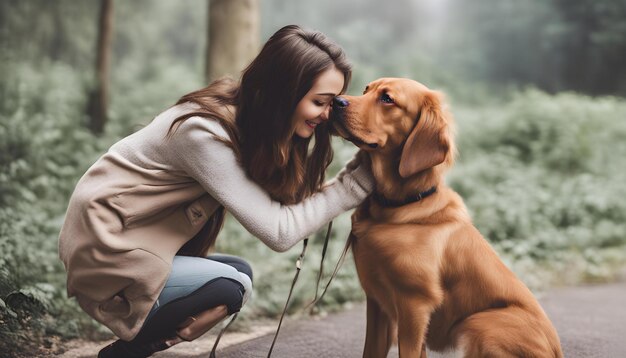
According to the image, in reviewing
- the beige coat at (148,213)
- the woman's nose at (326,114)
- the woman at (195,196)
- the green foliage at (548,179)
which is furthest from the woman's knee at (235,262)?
the green foliage at (548,179)

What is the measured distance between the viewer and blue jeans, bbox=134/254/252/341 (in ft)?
7.91

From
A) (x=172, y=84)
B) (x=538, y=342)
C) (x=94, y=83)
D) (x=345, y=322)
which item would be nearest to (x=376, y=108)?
(x=538, y=342)

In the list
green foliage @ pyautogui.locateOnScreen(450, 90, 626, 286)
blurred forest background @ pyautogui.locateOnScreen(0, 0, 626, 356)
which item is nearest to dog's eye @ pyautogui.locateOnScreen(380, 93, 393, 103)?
blurred forest background @ pyautogui.locateOnScreen(0, 0, 626, 356)

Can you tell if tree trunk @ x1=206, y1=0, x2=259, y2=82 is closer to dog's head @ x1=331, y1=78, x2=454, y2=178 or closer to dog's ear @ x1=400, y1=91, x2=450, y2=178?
dog's head @ x1=331, y1=78, x2=454, y2=178

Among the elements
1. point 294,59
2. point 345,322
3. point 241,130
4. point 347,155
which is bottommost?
point 345,322

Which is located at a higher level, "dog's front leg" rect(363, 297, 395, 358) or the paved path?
"dog's front leg" rect(363, 297, 395, 358)

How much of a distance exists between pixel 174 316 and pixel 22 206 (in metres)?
3.30

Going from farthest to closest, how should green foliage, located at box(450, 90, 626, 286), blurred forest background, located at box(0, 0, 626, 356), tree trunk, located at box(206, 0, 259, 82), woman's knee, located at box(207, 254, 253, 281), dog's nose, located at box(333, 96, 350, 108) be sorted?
green foliage, located at box(450, 90, 626, 286)
tree trunk, located at box(206, 0, 259, 82)
blurred forest background, located at box(0, 0, 626, 356)
woman's knee, located at box(207, 254, 253, 281)
dog's nose, located at box(333, 96, 350, 108)

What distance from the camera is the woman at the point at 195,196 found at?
2297mm

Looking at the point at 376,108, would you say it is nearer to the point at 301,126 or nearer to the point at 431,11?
the point at 301,126

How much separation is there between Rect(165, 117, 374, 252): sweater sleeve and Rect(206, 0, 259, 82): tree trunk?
345cm

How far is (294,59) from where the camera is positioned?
237 centimetres

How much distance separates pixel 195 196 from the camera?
2.44m

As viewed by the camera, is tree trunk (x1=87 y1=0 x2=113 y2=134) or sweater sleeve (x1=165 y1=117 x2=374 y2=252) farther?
tree trunk (x1=87 y1=0 x2=113 y2=134)
